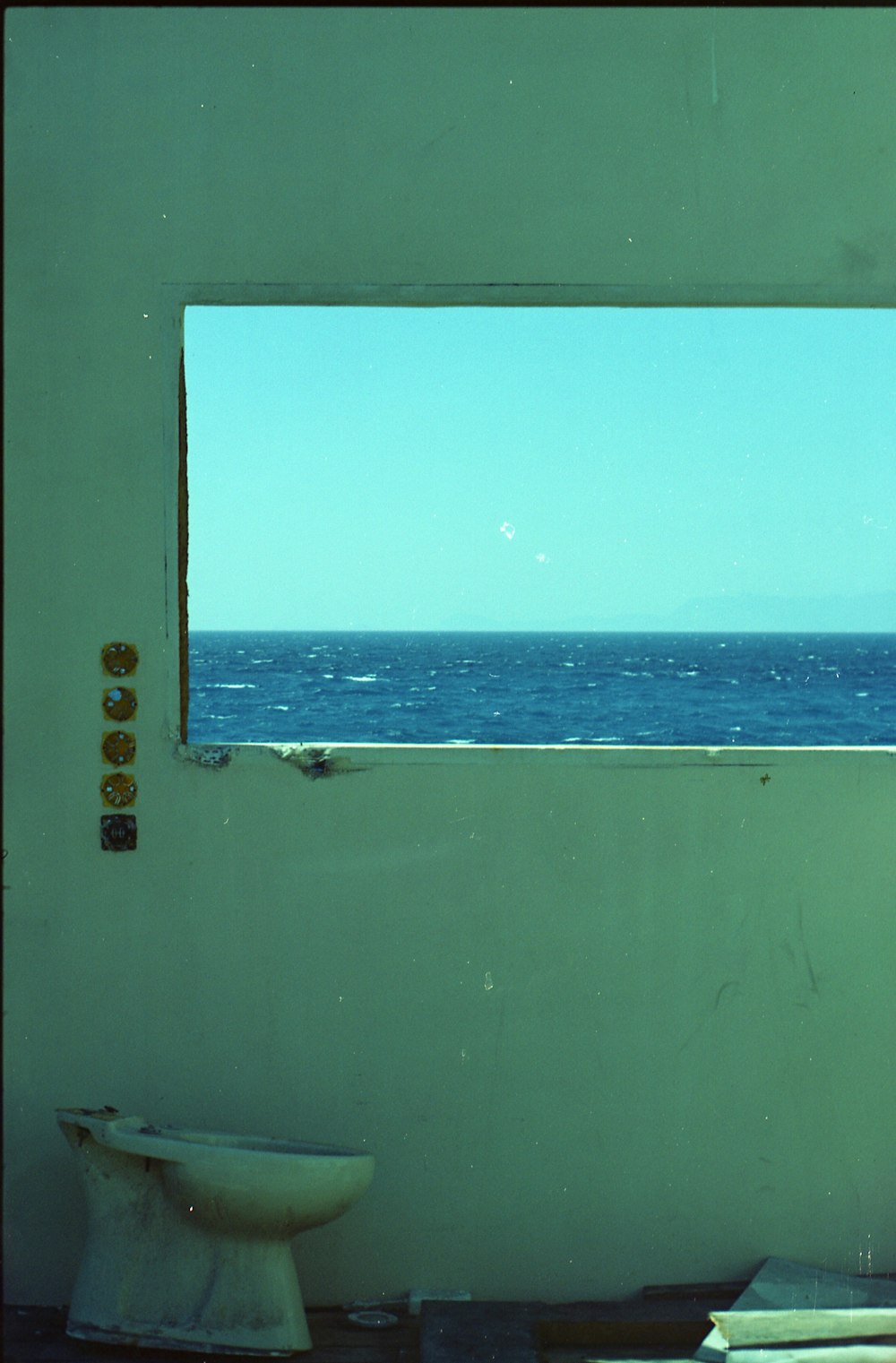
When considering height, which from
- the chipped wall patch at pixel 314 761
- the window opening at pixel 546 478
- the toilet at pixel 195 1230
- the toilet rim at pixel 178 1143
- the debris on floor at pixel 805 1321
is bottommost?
the debris on floor at pixel 805 1321

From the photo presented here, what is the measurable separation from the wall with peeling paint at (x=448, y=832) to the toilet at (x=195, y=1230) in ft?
0.69

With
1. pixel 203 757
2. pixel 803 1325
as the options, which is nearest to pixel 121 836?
pixel 203 757

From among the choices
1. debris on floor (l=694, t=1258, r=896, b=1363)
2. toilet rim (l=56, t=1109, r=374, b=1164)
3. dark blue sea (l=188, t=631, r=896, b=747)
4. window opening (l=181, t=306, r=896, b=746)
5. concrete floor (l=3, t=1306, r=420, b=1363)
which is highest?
window opening (l=181, t=306, r=896, b=746)

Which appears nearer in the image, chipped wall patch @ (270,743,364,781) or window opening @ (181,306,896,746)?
chipped wall patch @ (270,743,364,781)

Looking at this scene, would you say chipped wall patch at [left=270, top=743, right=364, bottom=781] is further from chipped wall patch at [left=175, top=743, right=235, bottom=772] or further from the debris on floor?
the debris on floor

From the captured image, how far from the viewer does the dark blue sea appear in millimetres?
35062

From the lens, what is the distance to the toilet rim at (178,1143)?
7.25ft

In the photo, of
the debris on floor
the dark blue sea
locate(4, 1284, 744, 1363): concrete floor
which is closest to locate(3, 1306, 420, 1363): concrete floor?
locate(4, 1284, 744, 1363): concrete floor

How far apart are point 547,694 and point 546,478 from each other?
7507mm

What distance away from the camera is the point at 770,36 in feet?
8.23

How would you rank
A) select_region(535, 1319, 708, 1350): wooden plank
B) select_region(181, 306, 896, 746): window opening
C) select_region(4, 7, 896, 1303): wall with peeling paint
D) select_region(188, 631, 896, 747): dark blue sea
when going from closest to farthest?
select_region(535, 1319, 708, 1350): wooden plank
select_region(4, 7, 896, 1303): wall with peeling paint
select_region(188, 631, 896, 747): dark blue sea
select_region(181, 306, 896, 746): window opening

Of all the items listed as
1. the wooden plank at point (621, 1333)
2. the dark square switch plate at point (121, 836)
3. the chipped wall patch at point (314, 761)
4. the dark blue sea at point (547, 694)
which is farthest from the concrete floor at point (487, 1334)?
the dark blue sea at point (547, 694)

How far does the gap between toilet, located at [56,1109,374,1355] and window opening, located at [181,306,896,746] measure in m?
37.4

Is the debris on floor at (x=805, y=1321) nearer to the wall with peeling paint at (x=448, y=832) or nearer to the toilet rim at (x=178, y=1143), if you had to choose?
the wall with peeling paint at (x=448, y=832)
